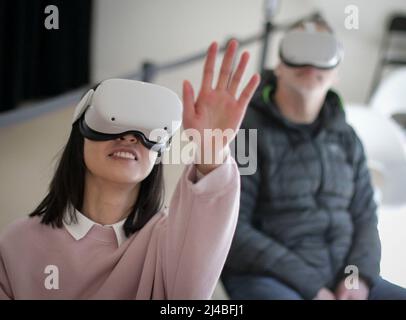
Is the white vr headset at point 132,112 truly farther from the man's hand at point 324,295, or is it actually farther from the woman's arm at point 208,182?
the man's hand at point 324,295

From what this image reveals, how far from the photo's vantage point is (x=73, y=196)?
0.45 metres

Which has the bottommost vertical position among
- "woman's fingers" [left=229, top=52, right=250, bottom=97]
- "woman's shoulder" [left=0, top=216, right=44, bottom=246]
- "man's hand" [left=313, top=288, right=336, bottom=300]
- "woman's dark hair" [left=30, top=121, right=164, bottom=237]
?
"man's hand" [left=313, top=288, right=336, bottom=300]

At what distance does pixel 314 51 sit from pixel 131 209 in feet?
0.85

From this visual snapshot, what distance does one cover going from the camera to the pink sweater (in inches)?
16.8

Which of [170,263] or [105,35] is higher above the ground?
[105,35]

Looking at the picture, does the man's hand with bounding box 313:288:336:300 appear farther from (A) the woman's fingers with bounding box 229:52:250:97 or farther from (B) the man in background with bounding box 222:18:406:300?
(A) the woman's fingers with bounding box 229:52:250:97

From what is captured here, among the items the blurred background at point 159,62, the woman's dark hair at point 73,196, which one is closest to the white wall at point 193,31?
the blurred background at point 159,62

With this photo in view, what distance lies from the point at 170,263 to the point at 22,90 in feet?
0.94

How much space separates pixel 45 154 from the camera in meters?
0.47

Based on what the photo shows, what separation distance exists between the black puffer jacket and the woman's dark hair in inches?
5.9

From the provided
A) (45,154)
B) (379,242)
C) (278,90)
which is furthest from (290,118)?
(45,154)

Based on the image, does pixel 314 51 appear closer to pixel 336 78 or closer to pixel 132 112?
pixel 336 78

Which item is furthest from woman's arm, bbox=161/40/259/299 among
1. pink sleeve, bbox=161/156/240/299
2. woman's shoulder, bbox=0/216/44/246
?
woman's shoulder, bbox=0/216/44/246
